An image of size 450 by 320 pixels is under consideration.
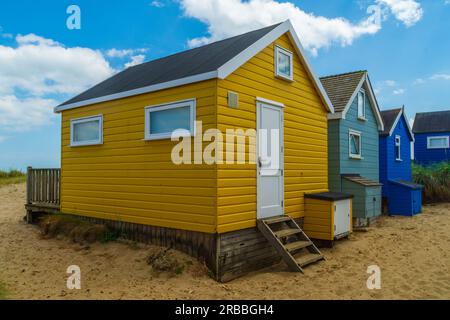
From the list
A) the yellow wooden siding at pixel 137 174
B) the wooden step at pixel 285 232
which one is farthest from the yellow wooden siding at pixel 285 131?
the wooden step at pixel 285 232

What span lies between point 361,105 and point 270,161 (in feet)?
25.7

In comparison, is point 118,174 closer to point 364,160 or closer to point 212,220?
point 212,220

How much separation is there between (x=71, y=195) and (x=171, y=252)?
455cm

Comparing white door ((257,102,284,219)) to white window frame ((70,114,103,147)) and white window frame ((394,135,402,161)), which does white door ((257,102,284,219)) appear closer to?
white window frame ((70,114,103,147))

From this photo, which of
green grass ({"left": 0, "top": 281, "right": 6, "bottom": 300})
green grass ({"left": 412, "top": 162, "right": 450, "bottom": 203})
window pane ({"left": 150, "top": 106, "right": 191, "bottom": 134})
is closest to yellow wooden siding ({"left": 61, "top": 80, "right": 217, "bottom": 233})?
window pane ({"left": 150, "top": 106, "right": 191, "bottom": 134})

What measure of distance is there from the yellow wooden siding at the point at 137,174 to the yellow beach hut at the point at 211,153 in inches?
1.0

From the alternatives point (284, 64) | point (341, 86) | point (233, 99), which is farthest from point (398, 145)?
point (233, 99)

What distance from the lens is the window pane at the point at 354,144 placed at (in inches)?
535

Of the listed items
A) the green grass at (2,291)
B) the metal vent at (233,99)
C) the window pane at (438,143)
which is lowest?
the green grass at (2,291)

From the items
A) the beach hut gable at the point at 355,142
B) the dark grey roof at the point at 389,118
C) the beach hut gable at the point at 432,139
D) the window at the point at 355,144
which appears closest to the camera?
the beach hut gable at the point at 355,142

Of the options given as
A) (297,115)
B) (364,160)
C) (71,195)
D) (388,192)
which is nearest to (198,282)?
(297,115)

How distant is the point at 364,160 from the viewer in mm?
14430

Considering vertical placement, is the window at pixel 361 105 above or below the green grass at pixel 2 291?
above

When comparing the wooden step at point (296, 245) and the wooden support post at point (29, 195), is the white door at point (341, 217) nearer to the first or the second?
the wooden step at point (296, 245)
